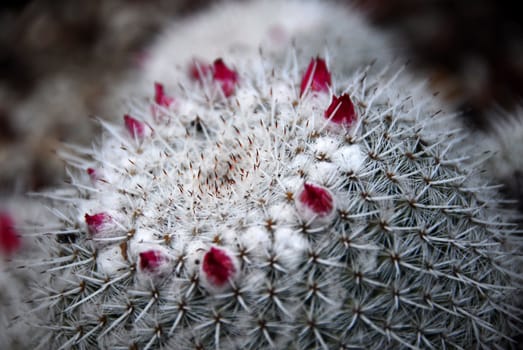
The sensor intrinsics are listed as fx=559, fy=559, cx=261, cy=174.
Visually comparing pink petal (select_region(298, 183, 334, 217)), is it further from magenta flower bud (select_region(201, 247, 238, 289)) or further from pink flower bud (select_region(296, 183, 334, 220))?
magenta flower bud (select_region(201, 247, 238, 289))

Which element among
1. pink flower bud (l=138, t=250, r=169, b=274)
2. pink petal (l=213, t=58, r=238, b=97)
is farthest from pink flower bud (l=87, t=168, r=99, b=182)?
pink petal (l=213, t=58, r=238, b=97)

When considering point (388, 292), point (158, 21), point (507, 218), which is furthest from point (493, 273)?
point (158, 21)

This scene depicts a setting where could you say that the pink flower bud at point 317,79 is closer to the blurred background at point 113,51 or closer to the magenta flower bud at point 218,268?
the magenta flower bud at point 218,268

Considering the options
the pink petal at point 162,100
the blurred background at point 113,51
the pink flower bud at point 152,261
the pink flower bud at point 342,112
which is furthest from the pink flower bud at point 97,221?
the blurred background at point 113,51

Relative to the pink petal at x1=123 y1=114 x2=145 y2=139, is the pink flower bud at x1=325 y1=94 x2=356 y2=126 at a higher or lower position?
higher

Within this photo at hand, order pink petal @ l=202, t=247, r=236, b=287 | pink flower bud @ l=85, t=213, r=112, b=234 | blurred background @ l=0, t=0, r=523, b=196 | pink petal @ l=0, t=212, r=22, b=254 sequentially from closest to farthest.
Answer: pink petal @ l=202, t=247, r=236, b=287
pink flower bud @ l=85, t=213, r=112, b=234
pink petal @ l=0, t=212, r=22, b=254
blurred background @ l=0, t=0, r=523, b=196

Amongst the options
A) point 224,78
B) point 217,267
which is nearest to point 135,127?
point 224,78

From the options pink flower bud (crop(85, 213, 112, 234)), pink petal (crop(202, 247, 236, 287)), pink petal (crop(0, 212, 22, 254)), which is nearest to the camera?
pink petal (crop(202, 247, 236, 287))

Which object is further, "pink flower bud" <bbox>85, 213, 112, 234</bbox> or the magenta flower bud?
"pink flower bud" <bbox>85, 213, 112, 234</bbox>

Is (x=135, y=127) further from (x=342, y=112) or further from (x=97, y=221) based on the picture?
(x=342, y=112)
